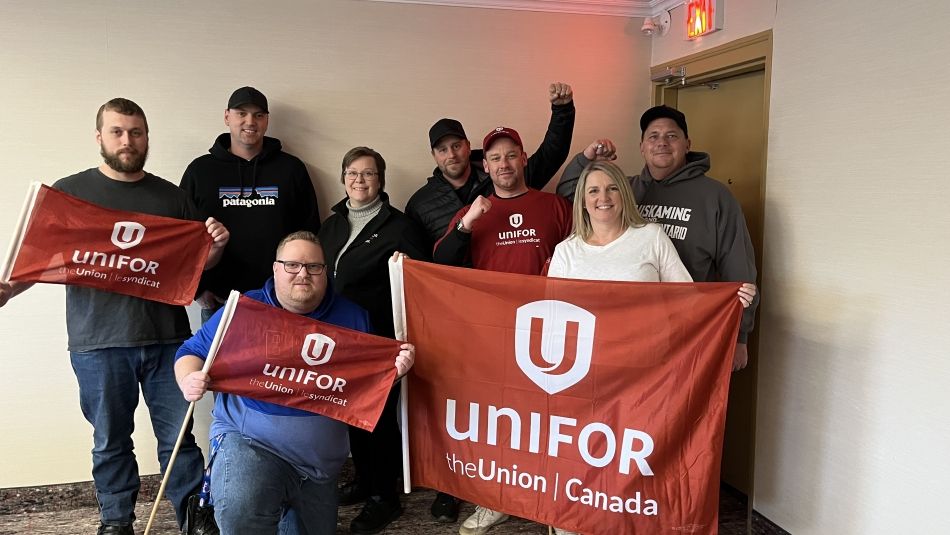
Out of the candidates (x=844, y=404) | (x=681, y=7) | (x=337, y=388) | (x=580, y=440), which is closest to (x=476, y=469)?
(x=580, y=440)

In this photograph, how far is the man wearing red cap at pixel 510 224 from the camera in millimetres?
2926

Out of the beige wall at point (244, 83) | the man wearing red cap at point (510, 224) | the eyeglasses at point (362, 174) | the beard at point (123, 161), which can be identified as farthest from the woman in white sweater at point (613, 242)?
the beard at point (123, 161)

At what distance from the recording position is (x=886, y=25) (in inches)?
95.1

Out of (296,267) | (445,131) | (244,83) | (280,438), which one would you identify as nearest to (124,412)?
(280,438)

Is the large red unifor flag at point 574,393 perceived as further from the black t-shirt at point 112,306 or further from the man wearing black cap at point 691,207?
the black t-shirt at point 112,306

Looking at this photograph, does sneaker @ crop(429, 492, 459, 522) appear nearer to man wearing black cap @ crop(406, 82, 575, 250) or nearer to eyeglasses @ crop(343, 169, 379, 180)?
man wearing black cap @ crop(406, 82, 575, 250)

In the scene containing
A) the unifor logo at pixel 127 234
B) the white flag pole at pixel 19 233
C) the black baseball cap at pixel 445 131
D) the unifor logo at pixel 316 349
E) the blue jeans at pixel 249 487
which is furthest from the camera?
the black baseball cap at pixel 445 131

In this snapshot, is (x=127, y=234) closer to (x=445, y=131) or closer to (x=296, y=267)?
(x=296, y=267)

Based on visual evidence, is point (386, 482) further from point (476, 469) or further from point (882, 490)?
point (882, 490)

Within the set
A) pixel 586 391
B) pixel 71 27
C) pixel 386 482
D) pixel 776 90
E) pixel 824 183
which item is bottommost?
pixel 386 482

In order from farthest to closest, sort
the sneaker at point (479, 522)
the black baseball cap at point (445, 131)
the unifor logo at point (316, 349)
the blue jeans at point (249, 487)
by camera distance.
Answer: the black baseball cap at point (445, 131) < the sneaker at point (479, 522) < the unifor logo at point (316, 349) < the blue jeans at point (249, 487)

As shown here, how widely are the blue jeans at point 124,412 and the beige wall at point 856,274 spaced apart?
255cm

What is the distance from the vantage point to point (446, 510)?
3.28 metres

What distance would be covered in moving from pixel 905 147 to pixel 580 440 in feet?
4.86
